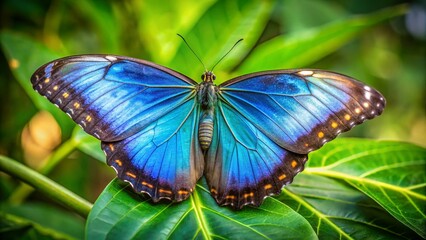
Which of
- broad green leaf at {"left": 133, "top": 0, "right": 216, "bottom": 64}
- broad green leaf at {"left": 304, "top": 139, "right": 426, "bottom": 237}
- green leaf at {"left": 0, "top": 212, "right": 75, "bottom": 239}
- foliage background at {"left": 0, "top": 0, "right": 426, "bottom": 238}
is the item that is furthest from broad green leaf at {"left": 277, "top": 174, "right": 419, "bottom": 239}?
broad green leaf at {"left": 133, "top": 0, "right": 216, "bottom": 64}

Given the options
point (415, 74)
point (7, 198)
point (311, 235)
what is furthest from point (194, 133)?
point (415, 74)

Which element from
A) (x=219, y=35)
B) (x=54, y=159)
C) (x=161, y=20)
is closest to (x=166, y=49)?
(x=161, y=20)

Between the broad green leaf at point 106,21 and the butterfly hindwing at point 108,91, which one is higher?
the broad green leaf at point 106,21

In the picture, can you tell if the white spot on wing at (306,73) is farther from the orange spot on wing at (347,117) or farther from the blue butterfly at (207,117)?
the orange spot on wing at (347,117)

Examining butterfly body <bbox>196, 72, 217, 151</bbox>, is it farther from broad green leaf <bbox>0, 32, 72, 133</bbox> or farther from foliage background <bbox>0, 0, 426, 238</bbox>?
broad green leaf <bbox>0, 32, 72, 133</bbox>

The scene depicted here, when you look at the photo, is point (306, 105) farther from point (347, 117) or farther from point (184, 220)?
point (184, 220)

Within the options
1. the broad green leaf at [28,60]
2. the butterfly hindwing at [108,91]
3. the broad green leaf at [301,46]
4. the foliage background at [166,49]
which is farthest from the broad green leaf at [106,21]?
the butterfly hindwing at [108,91]

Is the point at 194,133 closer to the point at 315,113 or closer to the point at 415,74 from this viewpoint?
the point at 315,113
